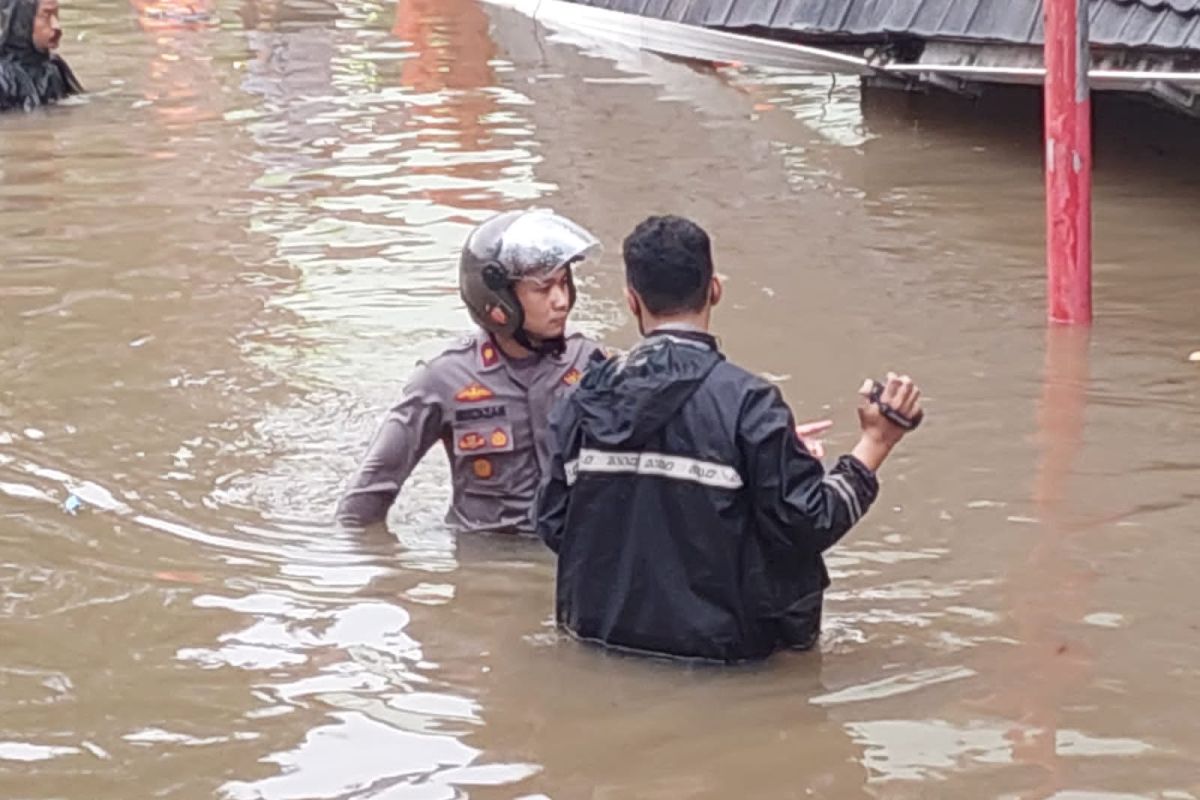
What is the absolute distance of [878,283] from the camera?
404 inches

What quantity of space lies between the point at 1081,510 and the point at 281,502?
268 centimetres

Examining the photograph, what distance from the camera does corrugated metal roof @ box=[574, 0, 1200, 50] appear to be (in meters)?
10.8

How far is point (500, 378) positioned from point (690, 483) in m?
1.27

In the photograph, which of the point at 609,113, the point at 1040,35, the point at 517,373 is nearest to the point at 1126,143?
the point at 1040,35

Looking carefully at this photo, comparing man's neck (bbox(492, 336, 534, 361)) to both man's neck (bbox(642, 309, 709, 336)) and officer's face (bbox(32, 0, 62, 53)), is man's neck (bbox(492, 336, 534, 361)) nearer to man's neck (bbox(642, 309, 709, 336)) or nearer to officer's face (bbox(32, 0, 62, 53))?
man's neck (bbox(642, 309, 709, 336))

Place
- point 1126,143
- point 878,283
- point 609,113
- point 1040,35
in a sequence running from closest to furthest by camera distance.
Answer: point 878,283, point 1040,35, point 1126,143, point 609,113

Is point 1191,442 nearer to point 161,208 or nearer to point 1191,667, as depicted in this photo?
point 1191,667


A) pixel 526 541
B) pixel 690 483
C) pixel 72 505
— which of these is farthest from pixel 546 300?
pixel 72 505

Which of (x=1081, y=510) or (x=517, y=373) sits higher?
(x=517, y=373)

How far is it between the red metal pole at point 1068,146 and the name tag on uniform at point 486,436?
364cm

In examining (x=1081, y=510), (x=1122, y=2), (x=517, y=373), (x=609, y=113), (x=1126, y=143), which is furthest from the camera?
(x=609, y=113)

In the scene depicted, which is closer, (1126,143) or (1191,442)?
(1191,442)

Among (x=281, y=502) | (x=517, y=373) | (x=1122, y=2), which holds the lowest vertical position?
(x=281, y=502)

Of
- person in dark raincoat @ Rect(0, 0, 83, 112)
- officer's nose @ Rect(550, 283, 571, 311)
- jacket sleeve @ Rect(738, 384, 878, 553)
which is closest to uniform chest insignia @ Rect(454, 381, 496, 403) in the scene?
officer's nose @ Rect(550, 283, 571, 311)
